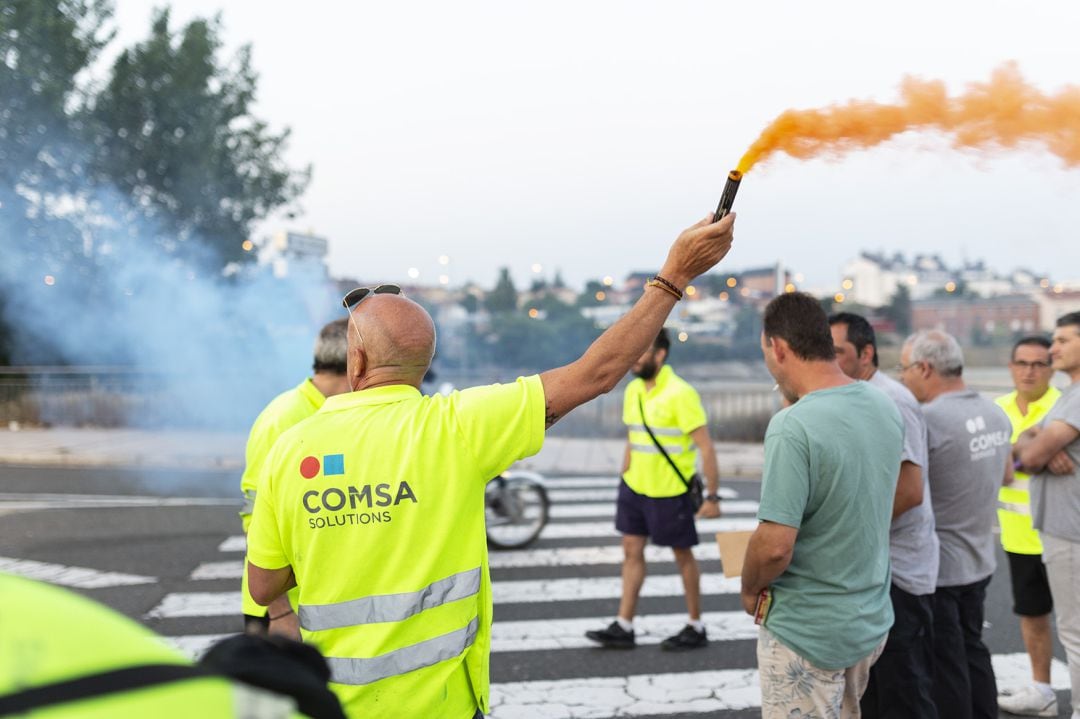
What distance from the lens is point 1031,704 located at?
4.64 meters

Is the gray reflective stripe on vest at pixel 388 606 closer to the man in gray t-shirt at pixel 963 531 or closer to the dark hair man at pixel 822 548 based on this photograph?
the dark hair man at pixel 822 548

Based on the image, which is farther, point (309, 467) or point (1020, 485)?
point (1020, 485)

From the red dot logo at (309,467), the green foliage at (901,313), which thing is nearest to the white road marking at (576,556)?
the red dot logo at (309,467)

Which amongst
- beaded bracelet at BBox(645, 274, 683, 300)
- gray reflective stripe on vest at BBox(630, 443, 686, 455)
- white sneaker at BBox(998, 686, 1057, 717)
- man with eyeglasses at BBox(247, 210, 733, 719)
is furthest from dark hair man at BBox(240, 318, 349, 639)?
white sneaker at BBox(998, 686, 1057, 717)

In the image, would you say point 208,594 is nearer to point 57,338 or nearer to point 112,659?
point 112,659

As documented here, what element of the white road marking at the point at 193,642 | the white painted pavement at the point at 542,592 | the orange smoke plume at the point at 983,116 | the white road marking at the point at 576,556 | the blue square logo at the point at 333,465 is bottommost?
the white road marking at the point at 576,556

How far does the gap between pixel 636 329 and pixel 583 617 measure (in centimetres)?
463

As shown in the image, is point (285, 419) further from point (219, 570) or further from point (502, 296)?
point (502, 296)

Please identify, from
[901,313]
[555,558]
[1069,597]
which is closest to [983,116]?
[1069,597]

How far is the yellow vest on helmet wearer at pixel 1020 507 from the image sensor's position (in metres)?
4.86

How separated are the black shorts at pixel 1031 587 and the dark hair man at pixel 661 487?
73.6 inches

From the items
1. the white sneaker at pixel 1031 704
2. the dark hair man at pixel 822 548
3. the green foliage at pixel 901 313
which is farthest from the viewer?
the green foliage at pixel 901 313

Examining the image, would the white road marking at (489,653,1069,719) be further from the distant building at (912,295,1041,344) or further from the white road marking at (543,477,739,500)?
the distant building at (912,295,1041,344)

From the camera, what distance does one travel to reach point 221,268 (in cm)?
2062
